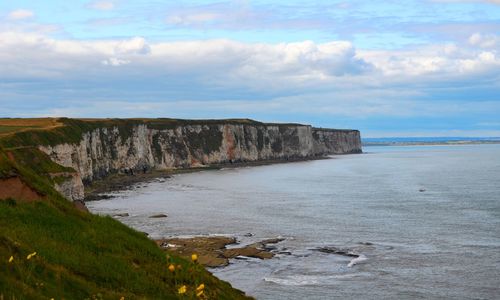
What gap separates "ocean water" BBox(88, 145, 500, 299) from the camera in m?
40.2

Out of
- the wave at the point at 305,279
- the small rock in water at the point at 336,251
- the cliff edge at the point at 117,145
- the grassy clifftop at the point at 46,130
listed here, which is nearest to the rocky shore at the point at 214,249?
the small rock in water at the point at 336,251

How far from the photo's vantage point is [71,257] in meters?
15.0

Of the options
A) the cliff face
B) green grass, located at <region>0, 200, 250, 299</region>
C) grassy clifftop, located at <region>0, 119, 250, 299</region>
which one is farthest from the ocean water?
grassy clifftop, located at <region>0, 119, 250, 299</region>

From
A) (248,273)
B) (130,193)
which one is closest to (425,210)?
(248,273)

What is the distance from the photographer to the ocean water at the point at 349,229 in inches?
1582

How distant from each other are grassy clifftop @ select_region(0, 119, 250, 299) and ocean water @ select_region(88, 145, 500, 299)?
A: 19.8 m

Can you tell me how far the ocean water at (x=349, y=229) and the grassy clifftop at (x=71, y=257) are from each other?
19812 mm

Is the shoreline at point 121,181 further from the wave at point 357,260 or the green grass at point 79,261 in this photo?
the green grass at point 79,261

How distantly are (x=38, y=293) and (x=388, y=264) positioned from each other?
38.3 metres

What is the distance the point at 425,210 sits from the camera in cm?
7725

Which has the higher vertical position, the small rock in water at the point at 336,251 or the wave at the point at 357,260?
the small rock in water at the point at 336,251

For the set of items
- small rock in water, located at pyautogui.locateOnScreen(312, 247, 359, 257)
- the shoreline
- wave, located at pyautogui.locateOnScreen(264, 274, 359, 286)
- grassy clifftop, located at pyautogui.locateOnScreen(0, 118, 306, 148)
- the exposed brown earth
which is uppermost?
grassy clifftop, located at pyautogui.locateOnScreen(0, 118, 306, 148)

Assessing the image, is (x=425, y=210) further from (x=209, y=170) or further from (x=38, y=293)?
(x=209, y=170)

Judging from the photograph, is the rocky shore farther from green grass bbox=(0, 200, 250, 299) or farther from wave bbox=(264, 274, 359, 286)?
green grass bbox=(0, 200, 250, 299)
